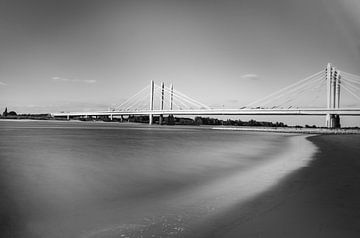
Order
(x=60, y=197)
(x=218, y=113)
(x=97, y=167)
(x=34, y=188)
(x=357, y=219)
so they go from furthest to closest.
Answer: (x=218, y=113) < (x=97, y=167) < (x=34, y=188) < (x=60, y=197) < (x=357, y=219)

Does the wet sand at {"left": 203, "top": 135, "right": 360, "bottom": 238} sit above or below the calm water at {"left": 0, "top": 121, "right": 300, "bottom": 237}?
above

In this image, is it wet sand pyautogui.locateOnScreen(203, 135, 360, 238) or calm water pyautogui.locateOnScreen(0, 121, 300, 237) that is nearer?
wet sand pyautogui.locateOnScreen(203, 135, 360, 238)

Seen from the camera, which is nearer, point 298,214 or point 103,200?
point 298,214

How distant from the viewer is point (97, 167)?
23.2ft

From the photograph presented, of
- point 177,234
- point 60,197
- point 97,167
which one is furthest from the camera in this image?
point 97,167

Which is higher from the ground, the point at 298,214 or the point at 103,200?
the point at 298,214

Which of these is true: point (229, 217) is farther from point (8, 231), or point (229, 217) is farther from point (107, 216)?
point (8, 231)

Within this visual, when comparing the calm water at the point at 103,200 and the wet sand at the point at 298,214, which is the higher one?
the wet sand at the point at 298,214

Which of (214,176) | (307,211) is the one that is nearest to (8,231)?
(307,211)

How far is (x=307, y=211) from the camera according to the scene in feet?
10.6

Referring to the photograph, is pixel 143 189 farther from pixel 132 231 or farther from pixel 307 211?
pixel 307 211

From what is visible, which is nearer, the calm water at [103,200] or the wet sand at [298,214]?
the wet sand at [298,214]

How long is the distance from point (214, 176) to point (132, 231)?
369 centimetres

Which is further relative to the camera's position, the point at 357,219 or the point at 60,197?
the point at 60,197
